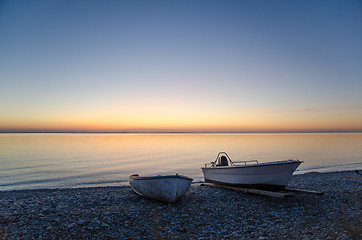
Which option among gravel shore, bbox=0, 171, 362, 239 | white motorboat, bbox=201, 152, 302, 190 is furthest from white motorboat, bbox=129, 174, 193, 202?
white motorboat, bbox=201, 152, 302, 190

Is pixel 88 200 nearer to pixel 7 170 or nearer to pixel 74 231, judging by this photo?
pixel 74 231

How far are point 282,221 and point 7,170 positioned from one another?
101ft

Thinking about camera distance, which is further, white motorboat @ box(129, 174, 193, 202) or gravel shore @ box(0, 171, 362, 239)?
white motorboat @ box(129, 174, 193, 202)

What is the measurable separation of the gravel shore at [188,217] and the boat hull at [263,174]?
2.48ft

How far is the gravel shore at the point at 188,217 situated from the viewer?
8227 mm

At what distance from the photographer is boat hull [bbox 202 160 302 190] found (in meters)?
12.6

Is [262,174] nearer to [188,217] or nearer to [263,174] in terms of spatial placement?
[263,174]

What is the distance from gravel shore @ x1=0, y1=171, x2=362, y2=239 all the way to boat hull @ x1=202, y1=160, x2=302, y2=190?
2.48 ft

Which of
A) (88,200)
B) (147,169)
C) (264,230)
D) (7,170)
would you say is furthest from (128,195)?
Answer: (7,170)

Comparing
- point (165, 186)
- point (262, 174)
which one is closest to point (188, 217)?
point (165, 186)

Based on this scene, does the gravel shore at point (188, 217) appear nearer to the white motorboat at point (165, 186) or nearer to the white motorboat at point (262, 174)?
the white motorboat at point (165, 186)

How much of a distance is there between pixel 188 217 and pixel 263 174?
532cm

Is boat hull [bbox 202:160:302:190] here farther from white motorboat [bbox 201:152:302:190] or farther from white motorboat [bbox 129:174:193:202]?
white motorboat [bbox 129:174:193:202]

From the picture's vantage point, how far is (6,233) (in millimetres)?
8164
